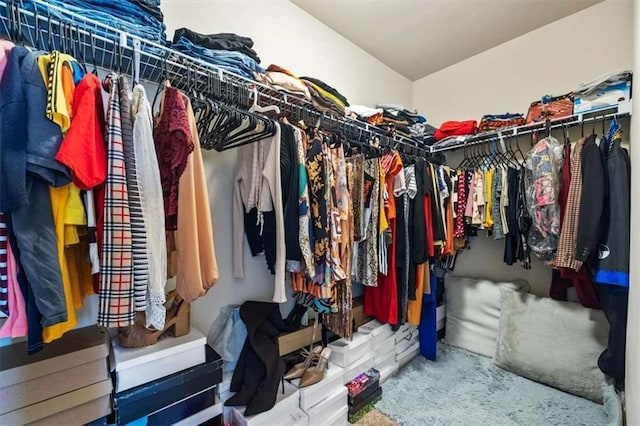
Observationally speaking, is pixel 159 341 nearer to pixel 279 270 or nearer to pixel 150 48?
pixel 279 270

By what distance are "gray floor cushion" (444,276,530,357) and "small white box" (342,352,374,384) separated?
0.92 meters

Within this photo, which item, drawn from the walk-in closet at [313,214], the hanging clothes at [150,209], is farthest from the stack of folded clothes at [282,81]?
the hanging clothes at [150,209]

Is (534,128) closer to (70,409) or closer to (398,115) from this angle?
(398,115)

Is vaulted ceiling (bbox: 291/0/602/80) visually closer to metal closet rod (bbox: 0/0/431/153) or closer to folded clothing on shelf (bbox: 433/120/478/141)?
folded clothing on shelf (bbox: 433/120/478/141)

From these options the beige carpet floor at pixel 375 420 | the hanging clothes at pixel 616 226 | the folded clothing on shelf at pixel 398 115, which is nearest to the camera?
the hanging clothes at pixel 616 226

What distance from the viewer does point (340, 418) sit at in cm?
147

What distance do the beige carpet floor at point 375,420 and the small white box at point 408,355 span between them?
0.47 metres

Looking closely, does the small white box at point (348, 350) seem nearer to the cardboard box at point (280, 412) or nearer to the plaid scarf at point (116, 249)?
the cardboard box at point (280, 412)

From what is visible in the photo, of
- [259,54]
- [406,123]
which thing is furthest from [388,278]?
[259,54]

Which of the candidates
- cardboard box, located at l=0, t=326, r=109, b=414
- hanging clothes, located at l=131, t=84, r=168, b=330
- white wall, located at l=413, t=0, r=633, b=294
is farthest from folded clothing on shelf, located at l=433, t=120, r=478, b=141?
cardboard box, located at l=0, t=326, r=109, b=414

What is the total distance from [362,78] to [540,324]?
2.21m

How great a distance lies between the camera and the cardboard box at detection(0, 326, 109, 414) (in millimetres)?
751

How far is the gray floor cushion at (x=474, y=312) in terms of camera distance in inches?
81.3

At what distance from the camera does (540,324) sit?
1.80m
